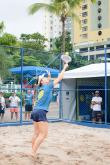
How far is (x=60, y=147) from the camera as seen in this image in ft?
34.0

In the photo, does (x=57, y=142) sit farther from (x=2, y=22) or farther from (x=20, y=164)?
(x=2, y=22)

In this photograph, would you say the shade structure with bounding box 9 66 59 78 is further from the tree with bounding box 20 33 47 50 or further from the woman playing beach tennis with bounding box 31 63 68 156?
the tree with bounding box 20 33 47 50

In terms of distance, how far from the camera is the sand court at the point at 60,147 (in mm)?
8508

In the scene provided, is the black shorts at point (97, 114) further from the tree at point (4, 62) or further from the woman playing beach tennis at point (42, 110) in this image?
the woman playing beach tennis at point (42, 110)

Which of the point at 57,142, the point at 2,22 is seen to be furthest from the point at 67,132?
the point at 2,22

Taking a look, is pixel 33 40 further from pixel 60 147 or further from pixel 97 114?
pixel 60 147

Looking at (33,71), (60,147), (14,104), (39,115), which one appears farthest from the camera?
(33,71)

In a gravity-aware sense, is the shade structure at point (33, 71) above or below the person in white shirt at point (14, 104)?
above

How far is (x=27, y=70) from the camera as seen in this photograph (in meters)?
19.5

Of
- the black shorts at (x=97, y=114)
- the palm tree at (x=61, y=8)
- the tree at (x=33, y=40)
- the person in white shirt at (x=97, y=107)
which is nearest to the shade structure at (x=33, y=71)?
the person in white shirt at (x=97, y=107)

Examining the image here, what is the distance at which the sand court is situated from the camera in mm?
8508

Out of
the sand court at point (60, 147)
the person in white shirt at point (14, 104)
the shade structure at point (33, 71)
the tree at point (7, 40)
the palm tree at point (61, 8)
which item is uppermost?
the tree at point (7, 40)

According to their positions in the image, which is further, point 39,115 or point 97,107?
point 97,107

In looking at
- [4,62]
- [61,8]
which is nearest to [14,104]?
[4,62]
